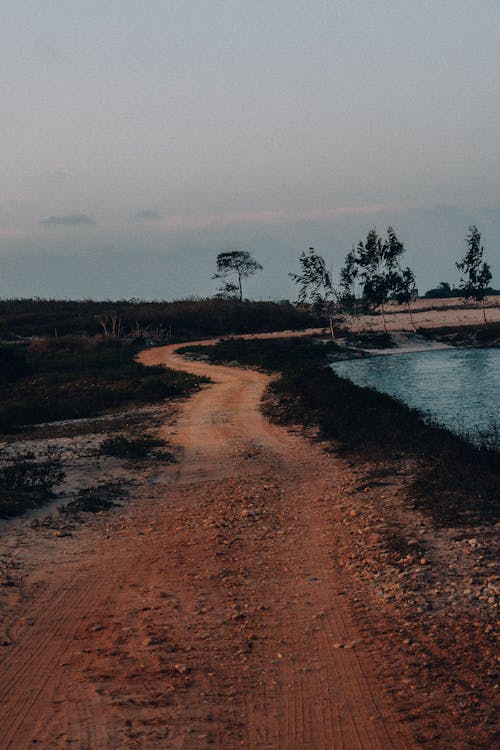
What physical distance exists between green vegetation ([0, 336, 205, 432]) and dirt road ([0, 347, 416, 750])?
13.5 metres

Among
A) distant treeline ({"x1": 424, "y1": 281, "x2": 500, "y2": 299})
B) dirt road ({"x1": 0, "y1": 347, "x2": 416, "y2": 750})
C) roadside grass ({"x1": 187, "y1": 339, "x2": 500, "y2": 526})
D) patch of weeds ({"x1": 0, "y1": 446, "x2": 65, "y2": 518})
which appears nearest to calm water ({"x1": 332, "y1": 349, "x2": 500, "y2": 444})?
roadside grass ({"x1": 187, "y1": 339, "x2": 500, "y2": 526})

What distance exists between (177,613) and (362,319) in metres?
83.1

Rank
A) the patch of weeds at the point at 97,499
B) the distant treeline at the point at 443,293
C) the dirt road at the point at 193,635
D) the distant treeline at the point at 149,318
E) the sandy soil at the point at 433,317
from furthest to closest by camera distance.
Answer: the distant treeline at the point at 443,293, the sandy soil at the point at 433,317, the distant treeline at the point at 149,318, the patch of weeds at the point at 97,499, the dirt road at the point at 193,635

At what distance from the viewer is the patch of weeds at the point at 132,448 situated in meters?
18.4

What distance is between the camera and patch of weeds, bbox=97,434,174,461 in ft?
60.3

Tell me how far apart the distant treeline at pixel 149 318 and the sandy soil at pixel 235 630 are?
4923 cm

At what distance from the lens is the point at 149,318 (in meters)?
71.5

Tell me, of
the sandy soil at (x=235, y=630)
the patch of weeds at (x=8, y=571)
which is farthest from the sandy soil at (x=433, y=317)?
the patch of weeds at (x=8, y=571)

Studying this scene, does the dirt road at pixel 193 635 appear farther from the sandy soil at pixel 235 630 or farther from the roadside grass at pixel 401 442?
the roadside grass at pixel 401 442

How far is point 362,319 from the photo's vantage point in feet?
292

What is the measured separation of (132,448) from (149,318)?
5393 centimetres

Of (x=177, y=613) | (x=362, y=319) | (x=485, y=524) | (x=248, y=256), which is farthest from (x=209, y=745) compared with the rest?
(x=248, y=256)

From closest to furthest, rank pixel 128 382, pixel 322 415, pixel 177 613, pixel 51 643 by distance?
pixel 51 643 < pixel 177 613 < pixel 322 415 < pixel 128 382

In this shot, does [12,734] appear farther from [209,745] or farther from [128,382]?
[128,382]
